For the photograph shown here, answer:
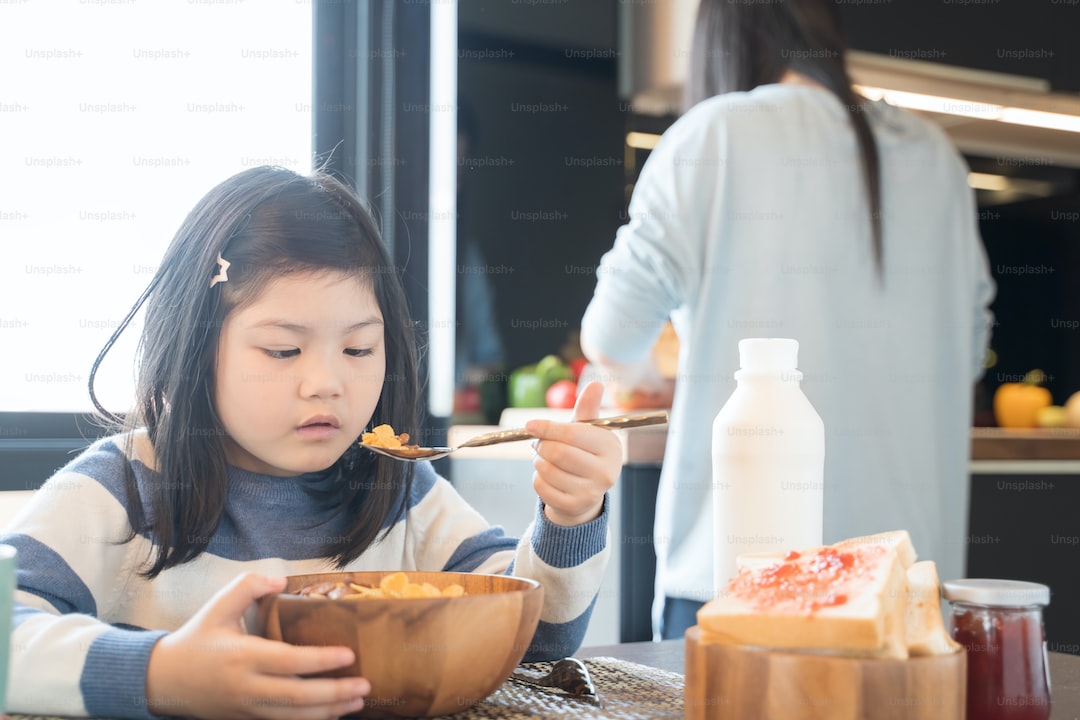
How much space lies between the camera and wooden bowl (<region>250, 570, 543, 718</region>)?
0.64m

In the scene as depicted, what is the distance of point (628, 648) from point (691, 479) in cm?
68

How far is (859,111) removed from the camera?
1704 mm

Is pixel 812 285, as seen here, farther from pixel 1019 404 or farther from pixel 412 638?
pixel 1019 404

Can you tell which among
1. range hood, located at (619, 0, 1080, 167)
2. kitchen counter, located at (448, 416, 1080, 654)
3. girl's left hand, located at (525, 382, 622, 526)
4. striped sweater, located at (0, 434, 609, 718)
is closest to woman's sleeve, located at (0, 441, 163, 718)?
striped sweater, located at (0, 434, 609, 718)

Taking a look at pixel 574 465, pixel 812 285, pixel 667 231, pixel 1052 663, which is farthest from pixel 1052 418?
pixel 574 465

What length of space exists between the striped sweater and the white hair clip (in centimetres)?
17

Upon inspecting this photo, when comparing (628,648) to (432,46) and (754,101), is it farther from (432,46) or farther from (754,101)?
(432,46)

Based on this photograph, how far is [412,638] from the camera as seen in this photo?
25.5 inches

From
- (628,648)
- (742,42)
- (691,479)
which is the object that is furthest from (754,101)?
(628,648)

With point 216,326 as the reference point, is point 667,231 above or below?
above

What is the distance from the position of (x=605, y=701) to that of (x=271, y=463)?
0.47 meters

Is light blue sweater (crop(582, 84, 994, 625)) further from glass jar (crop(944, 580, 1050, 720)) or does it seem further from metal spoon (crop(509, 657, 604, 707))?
glass jar (crop(944, 580, 1050, 720))

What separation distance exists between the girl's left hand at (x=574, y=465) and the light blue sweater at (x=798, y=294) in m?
0.66

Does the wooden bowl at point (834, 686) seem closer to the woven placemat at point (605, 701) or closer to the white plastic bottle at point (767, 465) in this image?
the woven placemat at point (605, 701)
